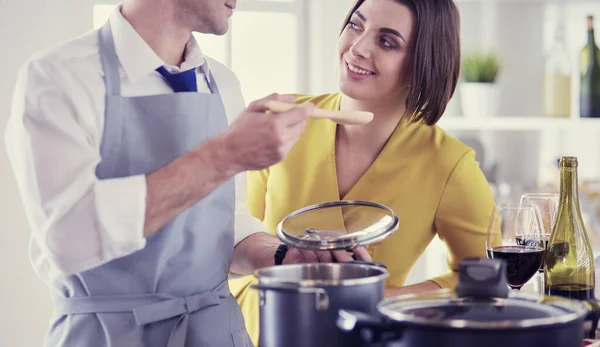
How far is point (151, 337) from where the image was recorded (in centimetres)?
144

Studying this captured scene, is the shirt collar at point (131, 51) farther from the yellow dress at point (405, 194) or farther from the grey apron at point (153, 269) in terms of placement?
the yellow dress at point (405, 194)

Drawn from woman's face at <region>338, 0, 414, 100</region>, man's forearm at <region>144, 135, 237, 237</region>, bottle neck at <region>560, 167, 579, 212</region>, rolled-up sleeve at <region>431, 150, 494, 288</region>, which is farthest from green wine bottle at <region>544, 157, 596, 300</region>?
man's forearm at <region>144, 135, 237, 237</region>

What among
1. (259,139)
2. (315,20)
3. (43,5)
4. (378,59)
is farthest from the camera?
(315,20)

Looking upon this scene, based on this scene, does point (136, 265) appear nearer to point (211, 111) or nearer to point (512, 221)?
point (211, 111)

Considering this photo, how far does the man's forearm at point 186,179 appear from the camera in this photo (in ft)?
4.05

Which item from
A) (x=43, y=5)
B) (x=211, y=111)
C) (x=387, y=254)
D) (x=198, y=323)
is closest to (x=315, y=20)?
(x=43, y=5)

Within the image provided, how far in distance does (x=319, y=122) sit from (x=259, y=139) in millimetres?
879

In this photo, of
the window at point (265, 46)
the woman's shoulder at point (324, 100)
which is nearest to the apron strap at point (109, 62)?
the woman's shoulder at point (324, 100)

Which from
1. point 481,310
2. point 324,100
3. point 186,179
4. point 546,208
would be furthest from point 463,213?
point 481,310

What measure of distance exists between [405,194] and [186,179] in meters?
0.83

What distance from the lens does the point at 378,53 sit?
1931mm

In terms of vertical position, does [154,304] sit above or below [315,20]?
below

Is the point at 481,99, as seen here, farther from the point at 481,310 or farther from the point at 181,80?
the point at 481,310

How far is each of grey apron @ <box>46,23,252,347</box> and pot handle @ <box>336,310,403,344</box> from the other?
607 millimetres
